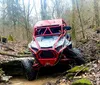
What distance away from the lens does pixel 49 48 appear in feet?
29.6

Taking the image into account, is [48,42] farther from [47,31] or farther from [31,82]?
[31,82]

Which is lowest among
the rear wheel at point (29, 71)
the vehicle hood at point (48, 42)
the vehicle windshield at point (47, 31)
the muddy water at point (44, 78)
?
the muddy water at point (44, 78)

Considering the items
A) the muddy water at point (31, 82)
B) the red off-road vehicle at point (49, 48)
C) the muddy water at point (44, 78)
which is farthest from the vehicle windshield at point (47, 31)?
the muddy water at point (31, 82)

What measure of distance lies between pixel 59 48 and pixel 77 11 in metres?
9.30

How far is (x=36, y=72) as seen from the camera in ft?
32.5

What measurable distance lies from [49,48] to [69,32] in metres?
8.29

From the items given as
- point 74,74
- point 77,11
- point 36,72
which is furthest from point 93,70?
point 77,11

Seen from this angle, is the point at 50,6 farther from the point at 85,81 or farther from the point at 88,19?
the point at 85,81

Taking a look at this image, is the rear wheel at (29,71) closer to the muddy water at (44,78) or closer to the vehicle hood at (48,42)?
the muddy water at (44,78)

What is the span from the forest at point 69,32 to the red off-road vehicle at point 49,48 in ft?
1.57

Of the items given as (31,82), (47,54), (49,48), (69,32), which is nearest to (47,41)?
(49,48)

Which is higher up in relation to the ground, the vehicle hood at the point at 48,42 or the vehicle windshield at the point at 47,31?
the vehicle windshield at the point at 47,31

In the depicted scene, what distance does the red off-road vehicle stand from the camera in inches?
355

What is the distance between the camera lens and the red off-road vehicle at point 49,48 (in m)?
9.01
